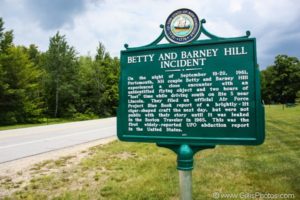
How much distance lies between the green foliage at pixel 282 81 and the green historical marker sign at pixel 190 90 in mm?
82602

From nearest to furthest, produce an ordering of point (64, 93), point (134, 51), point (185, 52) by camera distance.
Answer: point (185, 52), point (134, 51), point (64, 93)

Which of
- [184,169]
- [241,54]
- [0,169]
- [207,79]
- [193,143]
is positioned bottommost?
[0,169]

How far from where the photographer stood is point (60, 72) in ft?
131

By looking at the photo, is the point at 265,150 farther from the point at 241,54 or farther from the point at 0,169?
the point at 0,169

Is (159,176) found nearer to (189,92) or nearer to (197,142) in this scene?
(197,142)

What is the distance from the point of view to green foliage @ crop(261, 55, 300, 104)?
79188 millimetres

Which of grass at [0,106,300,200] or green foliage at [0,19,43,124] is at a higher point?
green foliage at [0,19,43,124]

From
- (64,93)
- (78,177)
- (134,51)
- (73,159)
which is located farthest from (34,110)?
(134,51)

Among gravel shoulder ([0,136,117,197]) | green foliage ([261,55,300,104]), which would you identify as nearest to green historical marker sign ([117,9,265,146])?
gravel shoulder ([0,136,117,197])

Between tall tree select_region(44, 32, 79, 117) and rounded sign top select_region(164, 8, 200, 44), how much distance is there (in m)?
37.7

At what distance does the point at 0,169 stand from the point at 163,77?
18.9 feet

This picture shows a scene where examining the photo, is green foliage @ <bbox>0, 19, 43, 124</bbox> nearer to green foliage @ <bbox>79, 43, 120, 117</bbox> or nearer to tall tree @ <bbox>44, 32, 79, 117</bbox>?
tall tree @ <bbox>44, 32, 79, 117</bbox>

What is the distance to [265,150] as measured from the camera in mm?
8570

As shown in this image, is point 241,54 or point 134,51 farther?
point 134,51
